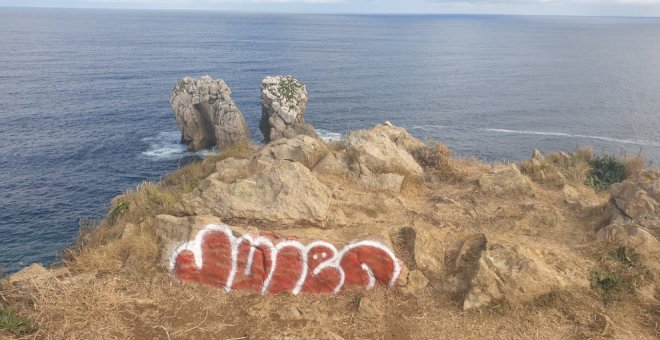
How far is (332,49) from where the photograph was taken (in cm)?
14038

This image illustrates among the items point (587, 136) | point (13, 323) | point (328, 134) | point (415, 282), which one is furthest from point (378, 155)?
point (587, 136)

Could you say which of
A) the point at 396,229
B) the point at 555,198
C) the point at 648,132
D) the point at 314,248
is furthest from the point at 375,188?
the point at 648,132

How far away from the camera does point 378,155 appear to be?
1516 centimetres

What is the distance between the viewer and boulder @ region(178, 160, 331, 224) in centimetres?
1073

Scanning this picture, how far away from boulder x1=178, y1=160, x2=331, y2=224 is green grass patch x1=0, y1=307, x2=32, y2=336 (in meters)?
4.00

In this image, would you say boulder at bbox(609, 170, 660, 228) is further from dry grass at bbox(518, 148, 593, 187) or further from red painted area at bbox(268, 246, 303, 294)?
red painted area at bbox(268, 246, 303, 294)

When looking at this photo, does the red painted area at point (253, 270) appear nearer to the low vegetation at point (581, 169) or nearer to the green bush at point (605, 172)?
the low vegetation at point (581, 169)

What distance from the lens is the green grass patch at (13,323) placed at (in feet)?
25.5

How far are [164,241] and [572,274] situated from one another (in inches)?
357

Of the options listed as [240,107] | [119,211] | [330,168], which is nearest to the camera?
[119,211]

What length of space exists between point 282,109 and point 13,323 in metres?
45.3

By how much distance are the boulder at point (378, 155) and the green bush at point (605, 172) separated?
7428 millimetres

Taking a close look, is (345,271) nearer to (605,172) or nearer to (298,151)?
(298,151)

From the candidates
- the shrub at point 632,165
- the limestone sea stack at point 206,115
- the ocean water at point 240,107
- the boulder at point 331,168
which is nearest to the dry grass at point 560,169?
the shrub at point 632,165
